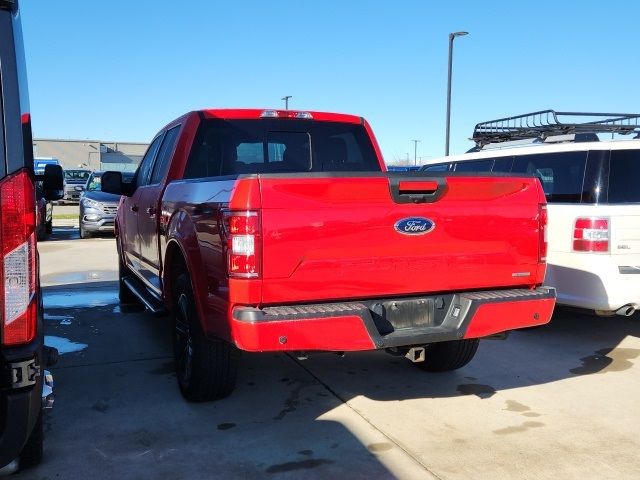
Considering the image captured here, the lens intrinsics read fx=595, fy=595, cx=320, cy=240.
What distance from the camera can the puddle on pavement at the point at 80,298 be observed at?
7.43 metres

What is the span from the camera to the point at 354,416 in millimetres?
3926

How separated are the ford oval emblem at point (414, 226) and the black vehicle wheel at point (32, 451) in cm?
218

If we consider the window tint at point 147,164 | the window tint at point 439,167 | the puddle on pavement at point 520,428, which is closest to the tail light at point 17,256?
the puddle on pavement at point 520,428

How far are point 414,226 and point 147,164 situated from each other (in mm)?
3404

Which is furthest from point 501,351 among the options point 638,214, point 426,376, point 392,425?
point 392,425

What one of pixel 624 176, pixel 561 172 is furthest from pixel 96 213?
pixel 624 176

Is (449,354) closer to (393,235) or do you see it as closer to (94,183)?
(393,235)

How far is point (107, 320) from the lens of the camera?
6609 millimetres

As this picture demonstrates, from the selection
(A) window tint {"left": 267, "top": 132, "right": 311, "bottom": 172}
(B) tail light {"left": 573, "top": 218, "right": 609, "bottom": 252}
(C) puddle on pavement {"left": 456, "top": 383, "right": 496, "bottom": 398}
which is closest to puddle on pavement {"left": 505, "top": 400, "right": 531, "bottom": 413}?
(C) puddle on pavement {"left": 456, "top": 383, "right": 496, "bottom": 398}

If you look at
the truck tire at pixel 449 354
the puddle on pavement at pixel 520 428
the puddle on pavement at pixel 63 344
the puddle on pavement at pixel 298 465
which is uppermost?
the truck tire at pixel 449 354

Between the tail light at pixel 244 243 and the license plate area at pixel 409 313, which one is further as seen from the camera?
the license plate area at pixel 409 313

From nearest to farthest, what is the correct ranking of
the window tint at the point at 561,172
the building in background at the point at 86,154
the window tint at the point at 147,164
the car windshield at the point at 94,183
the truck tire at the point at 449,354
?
the truck tire at the point at 449,354 < the window tint at the point at 561,172 < the window tint at the point at 147,164 < the car windshield at the point at 94,183 < the building in background at the point at 86,154

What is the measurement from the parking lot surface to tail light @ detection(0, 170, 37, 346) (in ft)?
3.71

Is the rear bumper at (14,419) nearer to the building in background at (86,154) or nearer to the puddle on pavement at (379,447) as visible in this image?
the puddle on pavement at (379,447)
